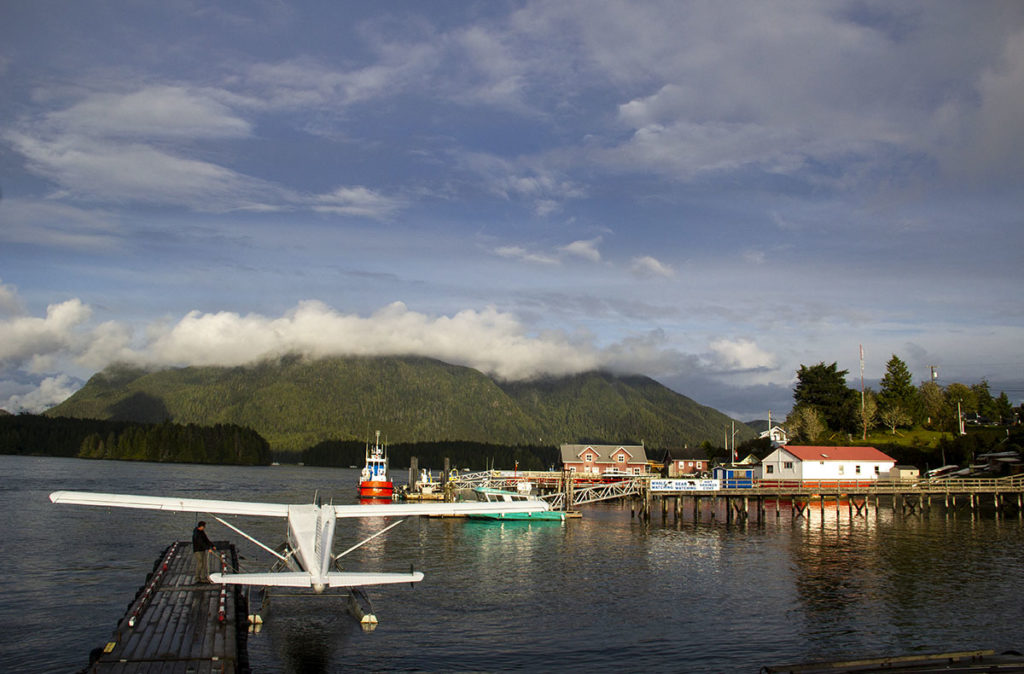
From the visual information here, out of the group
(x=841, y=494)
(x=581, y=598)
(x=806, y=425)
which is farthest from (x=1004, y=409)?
(x=581, y=598)

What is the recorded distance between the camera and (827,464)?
74.9 m

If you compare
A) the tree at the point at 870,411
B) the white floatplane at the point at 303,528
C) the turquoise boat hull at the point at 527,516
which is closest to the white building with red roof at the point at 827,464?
the turquoise boat hull at the point at 527,516

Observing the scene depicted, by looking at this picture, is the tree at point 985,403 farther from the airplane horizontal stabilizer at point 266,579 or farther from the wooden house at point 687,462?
the airplane horizontal stabilizer at point 266,579

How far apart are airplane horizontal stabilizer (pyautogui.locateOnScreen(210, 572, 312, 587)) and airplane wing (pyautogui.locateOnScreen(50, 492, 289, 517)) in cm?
406

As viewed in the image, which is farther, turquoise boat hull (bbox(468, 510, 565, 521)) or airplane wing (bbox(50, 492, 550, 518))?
turquoise boat hull (bbox(468, 510, 565, 521))

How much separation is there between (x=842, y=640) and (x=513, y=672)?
452 inches

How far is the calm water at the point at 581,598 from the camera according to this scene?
22547 mm

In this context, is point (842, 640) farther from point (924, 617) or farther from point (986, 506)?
point (986, 506)

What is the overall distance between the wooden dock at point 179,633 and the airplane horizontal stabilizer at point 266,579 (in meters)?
0.72

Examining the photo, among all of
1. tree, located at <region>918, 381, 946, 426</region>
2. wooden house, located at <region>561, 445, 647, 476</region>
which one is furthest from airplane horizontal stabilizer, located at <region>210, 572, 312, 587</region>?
tree, located at <region>918, 381, 946, 426</region>

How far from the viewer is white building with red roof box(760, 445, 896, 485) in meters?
74.4

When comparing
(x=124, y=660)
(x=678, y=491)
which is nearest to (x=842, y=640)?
(x=124, y=660)

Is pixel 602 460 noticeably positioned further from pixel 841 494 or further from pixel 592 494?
pixel 841 494

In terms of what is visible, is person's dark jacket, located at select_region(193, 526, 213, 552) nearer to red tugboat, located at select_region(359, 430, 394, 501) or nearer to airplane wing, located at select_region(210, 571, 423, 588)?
airplane wing, located at select_region(210, 571, 423, 588)
